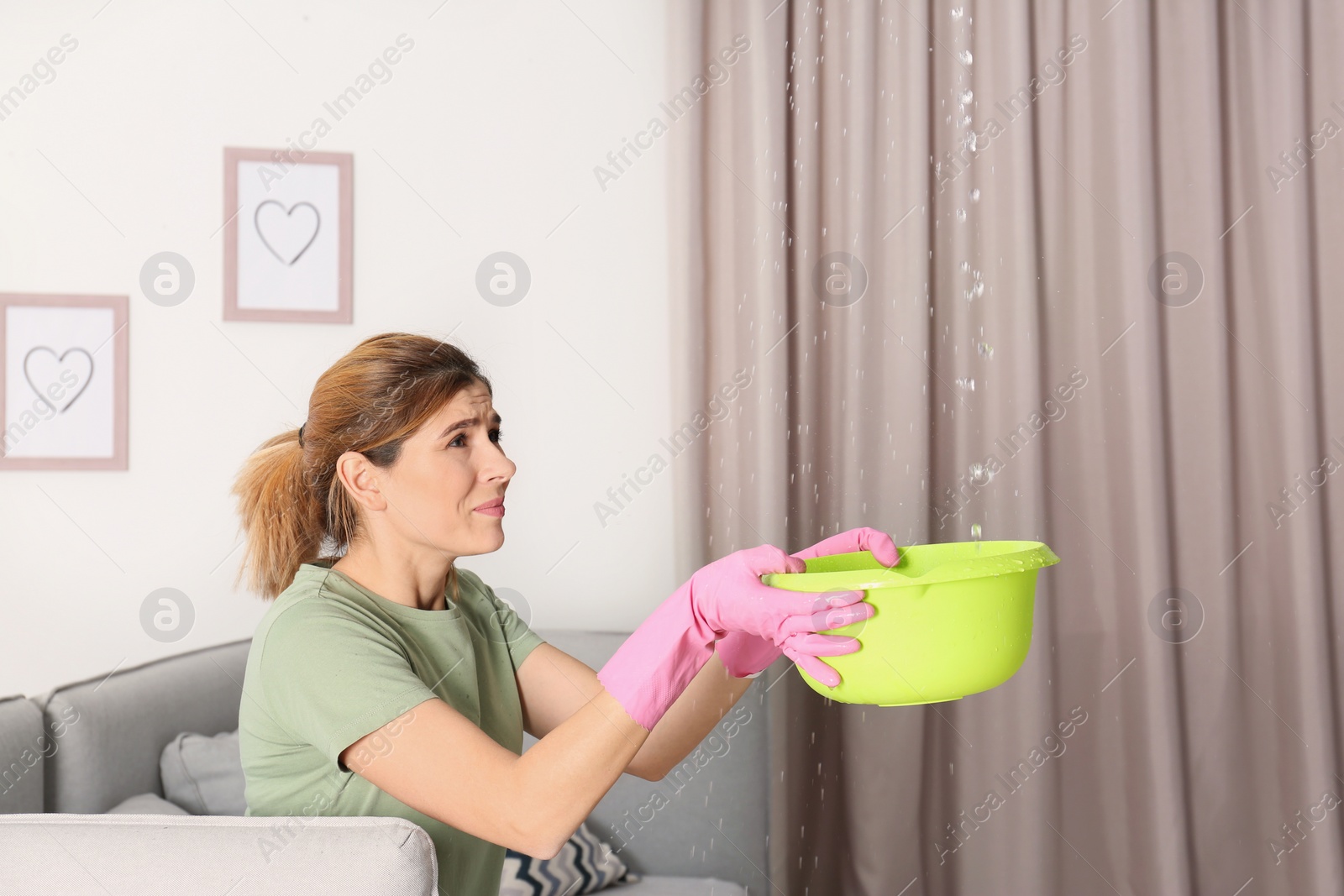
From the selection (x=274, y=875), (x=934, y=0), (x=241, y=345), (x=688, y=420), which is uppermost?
(x=934, y=0)

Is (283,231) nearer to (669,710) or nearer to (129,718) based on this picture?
(129,718)

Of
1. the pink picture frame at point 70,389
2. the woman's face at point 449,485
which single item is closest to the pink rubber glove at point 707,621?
the woman's face at point 449,485

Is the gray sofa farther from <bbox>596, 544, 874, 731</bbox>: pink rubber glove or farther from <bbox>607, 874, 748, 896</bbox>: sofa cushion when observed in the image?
<bbox>596, 544, 874, 731</bbox>: pink rubber glove

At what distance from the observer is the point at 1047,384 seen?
79.5 inches

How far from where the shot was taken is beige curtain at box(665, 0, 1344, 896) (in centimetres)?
196

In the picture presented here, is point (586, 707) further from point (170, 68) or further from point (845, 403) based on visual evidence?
point (170, 68)

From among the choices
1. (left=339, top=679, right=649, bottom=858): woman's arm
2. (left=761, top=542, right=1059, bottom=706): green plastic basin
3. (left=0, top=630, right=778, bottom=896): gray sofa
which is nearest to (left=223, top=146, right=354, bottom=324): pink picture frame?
(left=0, top=630, right=778, bottom=896): gray sofa

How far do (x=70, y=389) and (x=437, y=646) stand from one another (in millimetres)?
1264

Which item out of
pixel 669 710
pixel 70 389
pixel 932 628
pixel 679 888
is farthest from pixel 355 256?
pixel 932 628

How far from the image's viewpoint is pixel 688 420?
2018 millimetres

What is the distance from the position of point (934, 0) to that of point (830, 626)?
168cm

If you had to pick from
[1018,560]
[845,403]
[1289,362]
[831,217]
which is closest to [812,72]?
[831,217]

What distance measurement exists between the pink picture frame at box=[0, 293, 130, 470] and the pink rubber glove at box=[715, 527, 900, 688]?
56.0 inches

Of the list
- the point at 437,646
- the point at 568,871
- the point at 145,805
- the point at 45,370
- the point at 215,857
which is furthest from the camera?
the point at 45,370
